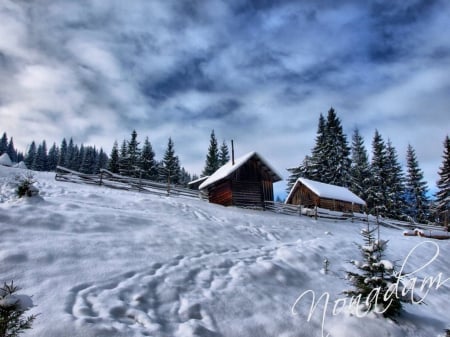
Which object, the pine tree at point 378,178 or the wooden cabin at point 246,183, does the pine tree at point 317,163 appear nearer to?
the pine tree at point 378,178

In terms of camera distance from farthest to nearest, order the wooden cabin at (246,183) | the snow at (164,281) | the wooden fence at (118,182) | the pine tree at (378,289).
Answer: the wooden cabin at (246,183) → the wooden fence at (118,182) → the pine tree at (378,289) → the snow at (164,281)

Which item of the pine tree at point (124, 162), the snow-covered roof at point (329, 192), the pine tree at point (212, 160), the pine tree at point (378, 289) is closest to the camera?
the pine tree at point (378, 289)

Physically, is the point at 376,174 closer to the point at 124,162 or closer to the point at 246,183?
the point at 246,183

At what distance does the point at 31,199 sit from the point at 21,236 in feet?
10.1

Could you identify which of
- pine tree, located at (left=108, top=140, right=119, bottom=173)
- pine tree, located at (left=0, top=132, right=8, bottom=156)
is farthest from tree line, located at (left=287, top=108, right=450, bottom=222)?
pine tree, located at (left=0, top=132, right=8, bottom=156)

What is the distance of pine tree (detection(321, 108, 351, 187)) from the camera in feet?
138

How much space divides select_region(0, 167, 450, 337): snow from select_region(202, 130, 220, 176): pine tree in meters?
40.7

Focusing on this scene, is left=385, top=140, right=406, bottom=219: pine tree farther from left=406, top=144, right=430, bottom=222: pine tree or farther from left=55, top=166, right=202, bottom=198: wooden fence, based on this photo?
left=55, top=166, right=202, bottom=198: wooden fence

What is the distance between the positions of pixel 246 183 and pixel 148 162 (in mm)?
28921

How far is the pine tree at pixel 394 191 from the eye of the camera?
38.0 m

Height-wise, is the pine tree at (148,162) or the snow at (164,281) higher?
the pine tree at (148,162)

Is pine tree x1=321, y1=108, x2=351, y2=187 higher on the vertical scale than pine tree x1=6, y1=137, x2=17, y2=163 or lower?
lower

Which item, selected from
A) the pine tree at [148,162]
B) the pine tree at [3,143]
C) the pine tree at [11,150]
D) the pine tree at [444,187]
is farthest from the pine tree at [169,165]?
the pine tree at [11,150]

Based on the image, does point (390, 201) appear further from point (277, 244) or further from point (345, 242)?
point (277, 244)
